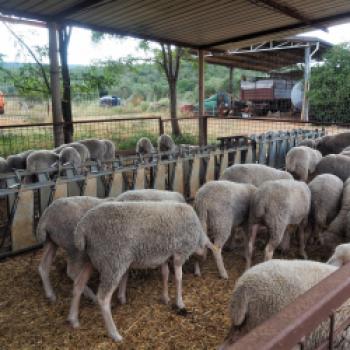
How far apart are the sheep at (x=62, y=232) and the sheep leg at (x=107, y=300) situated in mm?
356

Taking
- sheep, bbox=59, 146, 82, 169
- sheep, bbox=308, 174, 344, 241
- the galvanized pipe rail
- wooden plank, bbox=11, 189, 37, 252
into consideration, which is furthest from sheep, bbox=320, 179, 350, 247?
sheep, bbox=59, 146, 82, 169

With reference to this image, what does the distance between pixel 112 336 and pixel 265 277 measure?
54.8 inches

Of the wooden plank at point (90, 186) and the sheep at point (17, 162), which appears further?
the sheep at point (17, 162)

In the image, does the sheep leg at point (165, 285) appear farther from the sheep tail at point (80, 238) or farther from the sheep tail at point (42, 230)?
the sheep tail at point (42, 230)

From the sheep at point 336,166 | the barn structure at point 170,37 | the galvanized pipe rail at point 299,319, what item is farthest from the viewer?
the sheep at point 336,166

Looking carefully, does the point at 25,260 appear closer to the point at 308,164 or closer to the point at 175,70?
the point at 308,164

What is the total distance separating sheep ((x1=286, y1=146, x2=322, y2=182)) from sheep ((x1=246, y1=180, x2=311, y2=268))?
2.10 m

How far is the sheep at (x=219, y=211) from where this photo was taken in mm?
3779

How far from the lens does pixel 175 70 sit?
14180mm

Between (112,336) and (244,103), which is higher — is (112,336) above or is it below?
below

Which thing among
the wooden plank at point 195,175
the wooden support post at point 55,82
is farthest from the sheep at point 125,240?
the wooden support post at point 55,82

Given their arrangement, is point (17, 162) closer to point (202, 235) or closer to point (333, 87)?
point (202, 235)

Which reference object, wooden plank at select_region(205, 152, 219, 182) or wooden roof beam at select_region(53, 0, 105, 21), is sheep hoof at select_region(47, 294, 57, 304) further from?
wooden roof beam at select_region(53, 0, 105, 21)

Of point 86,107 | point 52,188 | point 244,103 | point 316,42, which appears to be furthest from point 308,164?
point 244,103
